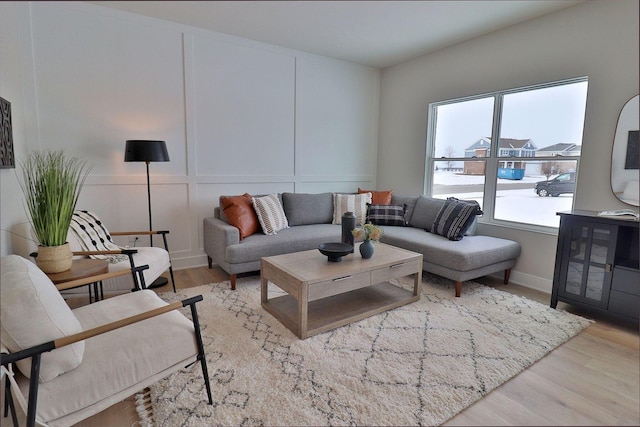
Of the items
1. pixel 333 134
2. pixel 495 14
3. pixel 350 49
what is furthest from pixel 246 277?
pixel 495 14

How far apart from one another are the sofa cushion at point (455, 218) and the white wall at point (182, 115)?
5.22 feet

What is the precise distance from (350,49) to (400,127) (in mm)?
1297

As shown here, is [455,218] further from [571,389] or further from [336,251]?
[571,389]

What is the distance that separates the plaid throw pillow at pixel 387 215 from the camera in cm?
395

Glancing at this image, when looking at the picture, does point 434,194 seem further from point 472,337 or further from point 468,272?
point 472,337

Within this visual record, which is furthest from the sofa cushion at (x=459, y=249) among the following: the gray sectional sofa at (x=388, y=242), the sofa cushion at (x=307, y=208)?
the sofa cushion at (x=307, y=208)

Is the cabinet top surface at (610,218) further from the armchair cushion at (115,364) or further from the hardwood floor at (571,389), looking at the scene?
the armchair cushion at (115,364)

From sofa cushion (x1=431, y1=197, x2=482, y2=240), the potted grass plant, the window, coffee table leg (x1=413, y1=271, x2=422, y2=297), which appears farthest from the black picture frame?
the window

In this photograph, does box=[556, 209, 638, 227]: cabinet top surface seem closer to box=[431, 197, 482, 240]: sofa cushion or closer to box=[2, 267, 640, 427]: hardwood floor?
box=[2, 267, 640, 427]: hardwood floor

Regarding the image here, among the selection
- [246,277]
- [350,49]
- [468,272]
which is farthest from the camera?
[350,49]

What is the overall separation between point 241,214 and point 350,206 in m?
1.36

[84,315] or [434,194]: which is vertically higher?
[434,194]

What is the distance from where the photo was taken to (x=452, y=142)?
4.05 metres

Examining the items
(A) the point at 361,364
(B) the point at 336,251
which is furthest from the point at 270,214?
(A) the point at 361,364
